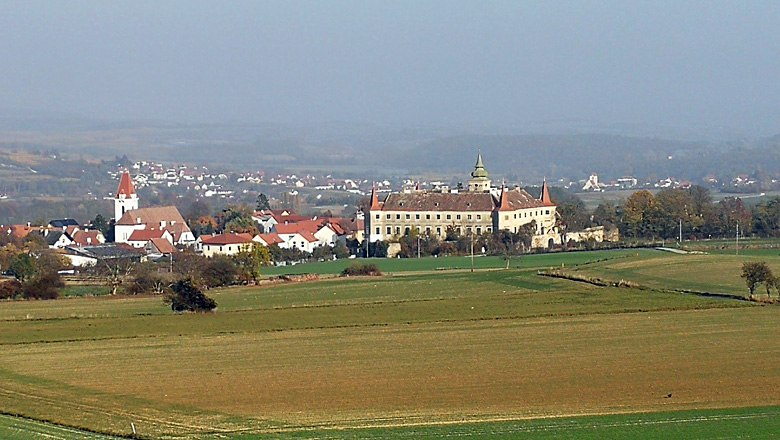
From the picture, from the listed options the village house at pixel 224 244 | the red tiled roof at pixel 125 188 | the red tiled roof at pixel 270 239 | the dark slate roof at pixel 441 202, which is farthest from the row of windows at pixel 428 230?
the red tiled roof at pixel 125 188

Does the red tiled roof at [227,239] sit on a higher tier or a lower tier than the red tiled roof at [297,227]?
lower

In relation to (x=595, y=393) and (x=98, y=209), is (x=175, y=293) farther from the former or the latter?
(x=98, y=209)

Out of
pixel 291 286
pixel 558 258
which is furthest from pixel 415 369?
pixel 558 258

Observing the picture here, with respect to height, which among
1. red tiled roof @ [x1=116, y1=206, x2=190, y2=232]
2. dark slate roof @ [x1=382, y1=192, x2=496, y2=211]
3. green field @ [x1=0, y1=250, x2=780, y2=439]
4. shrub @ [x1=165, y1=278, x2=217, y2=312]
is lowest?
green field @ [x1=0, y1=250, x2=780, y2=439]

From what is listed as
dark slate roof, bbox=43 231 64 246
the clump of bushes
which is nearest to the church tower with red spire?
dark slate roof, bbox=43 231 64 246

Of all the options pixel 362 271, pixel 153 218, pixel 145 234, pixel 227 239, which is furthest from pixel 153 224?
pixel 362 271

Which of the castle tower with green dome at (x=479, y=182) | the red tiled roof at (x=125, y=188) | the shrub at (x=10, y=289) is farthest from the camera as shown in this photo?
the red tiled roof at (x=125, y=188)

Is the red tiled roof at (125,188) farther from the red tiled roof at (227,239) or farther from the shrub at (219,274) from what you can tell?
the shrub at (219,274)

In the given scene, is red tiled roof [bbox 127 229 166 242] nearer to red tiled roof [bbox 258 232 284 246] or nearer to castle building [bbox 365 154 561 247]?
red tiled roof [bbox 258 232 284 246]
